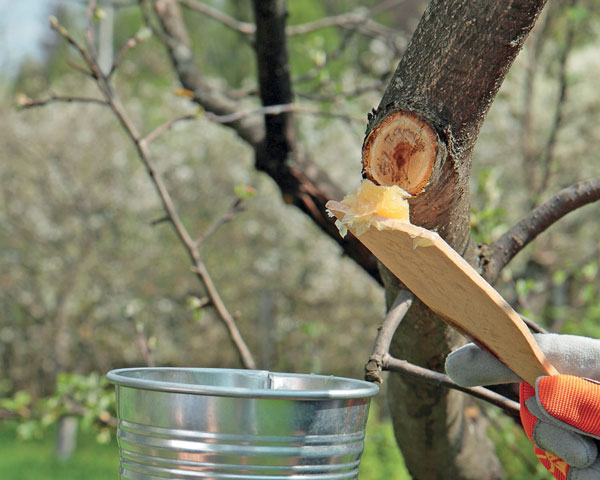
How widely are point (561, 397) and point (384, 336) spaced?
28cm

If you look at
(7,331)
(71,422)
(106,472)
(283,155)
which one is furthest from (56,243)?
(283,155)

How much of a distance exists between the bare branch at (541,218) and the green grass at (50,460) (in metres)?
6.22

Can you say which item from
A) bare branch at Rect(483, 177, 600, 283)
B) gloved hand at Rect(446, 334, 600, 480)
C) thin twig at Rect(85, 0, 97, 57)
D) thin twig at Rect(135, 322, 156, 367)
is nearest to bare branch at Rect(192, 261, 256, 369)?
thin twig at Rect(135, 322, 156, 367)

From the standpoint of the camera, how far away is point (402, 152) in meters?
0.91

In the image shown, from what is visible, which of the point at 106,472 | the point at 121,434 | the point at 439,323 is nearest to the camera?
the point at 121,434

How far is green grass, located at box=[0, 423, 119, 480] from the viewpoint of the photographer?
275 inches

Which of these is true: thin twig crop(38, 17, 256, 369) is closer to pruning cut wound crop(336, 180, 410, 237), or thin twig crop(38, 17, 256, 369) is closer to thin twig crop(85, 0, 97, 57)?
thin twig crop(85, 0, 97, 57)

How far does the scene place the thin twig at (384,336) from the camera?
940mm

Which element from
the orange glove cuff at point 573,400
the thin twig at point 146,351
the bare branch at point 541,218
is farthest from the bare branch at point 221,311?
the orange glove cuff at point 573,400

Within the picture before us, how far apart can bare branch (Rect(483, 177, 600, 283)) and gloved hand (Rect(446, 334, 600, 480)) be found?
0.48m

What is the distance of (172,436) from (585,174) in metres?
10.0

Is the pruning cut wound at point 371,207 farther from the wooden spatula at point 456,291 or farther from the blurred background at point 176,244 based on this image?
the blurred background at point 176,244

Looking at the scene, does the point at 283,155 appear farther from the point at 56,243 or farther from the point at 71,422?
the point at 56,243

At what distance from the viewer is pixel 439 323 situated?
1.25 m
